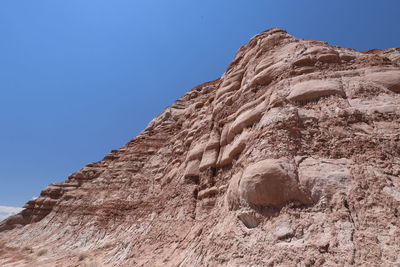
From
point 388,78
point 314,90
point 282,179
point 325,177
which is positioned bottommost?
point 325,177

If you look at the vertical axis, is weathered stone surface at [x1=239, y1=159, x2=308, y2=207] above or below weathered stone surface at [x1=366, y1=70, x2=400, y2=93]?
below

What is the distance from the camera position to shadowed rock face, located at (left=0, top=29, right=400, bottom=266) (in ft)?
15.2

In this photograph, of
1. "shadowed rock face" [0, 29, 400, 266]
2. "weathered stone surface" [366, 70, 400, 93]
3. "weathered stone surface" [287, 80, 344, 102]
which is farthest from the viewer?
"weathered stone surface" [287, 80, 344, 102]

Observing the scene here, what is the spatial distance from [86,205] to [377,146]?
2017cm

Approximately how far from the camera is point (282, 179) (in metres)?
5.69

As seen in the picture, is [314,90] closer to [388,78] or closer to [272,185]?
[388,78]

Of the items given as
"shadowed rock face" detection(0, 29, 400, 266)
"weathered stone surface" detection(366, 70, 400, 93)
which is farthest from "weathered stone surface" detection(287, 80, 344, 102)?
"weathered stone surface" detection(366, 70, 400, 93)

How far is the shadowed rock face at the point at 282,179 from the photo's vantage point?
4.62 meters

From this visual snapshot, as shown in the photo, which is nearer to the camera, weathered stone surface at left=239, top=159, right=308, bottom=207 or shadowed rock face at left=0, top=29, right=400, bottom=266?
shadowed rock face at left=0, top=29, right=400, bottom=266

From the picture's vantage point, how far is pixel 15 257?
51.7 ft

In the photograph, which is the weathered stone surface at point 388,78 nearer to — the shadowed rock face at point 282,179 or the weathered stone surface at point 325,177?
the shadowed rock face at point 282,179

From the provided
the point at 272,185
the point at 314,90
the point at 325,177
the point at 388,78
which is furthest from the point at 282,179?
the point at 388,78

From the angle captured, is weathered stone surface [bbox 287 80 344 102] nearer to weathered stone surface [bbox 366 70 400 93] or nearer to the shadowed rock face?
the shadowed rock face

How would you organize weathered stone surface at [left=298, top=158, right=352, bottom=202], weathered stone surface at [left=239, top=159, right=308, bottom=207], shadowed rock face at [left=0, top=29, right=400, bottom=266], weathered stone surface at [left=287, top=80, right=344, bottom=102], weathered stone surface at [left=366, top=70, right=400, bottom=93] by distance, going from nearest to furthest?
shadowed rock face at [left=0, top=29, right=400, bottom=266], weathered stone surface at [left=298, top=158, right=352, bottom=202], weathered stone surface at [left=239, top=159, right=308, bottom=207], weathered stone surface at [left=366, top=70, right=400, bottom=93], weathered stone surface at [left=287, top=80, right=344, bottom=102]
